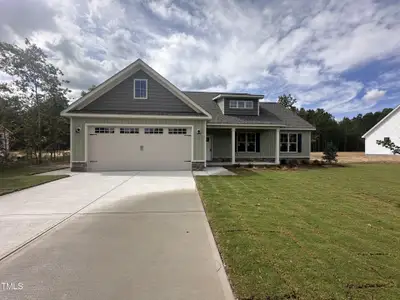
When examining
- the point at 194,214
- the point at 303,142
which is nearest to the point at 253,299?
the point at 194,214

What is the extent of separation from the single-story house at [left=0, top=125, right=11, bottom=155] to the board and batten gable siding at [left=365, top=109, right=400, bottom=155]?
31246 mm

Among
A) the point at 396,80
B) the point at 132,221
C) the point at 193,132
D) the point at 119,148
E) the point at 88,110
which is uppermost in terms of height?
the point at 396,80

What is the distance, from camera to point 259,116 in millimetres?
18578

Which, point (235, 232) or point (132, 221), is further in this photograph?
point (132, 221)

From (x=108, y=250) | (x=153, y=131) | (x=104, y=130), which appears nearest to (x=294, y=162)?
(x=153, y=131)

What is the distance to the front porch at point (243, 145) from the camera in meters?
18.0

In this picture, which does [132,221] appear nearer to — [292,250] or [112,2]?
[292,250]

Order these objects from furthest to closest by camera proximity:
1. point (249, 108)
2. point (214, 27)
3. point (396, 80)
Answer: point (396, 80)
point (249, 108)
point (214, 27)

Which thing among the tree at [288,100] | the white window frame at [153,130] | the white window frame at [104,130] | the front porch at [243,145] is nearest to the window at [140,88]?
the white window frame at [153,130]

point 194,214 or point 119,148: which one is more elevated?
point 119,148

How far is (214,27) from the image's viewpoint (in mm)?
13008

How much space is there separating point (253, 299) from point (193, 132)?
11805mm

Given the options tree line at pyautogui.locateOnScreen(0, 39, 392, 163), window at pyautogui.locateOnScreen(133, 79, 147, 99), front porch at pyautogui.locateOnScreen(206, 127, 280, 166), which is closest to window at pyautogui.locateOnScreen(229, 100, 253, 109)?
front porch at pyautogui.locateOnScreen(206, 127, 280, 166)

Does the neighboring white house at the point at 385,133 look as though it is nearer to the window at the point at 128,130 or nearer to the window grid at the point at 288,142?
the window grid at the point at 288,142
